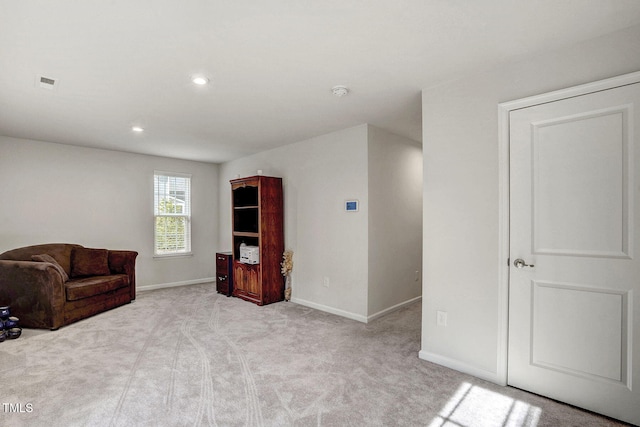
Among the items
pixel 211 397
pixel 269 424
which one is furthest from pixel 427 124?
pixel 211 397

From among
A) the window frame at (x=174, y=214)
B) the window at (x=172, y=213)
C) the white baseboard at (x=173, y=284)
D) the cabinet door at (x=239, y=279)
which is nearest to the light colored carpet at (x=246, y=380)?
the cabinet door at (x=239, y=279)

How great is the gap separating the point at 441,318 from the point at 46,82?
3.98 metres

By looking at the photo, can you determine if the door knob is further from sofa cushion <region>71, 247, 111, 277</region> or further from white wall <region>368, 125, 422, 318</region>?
sofa cushion <region>71, 247, 111, 277</region>

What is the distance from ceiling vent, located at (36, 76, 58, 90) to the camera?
2.58 m

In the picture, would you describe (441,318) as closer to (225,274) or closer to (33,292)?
(225,274)

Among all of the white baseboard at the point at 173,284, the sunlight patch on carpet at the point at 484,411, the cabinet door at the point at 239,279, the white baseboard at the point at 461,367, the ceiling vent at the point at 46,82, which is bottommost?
the white baseboard at the point at 173,284

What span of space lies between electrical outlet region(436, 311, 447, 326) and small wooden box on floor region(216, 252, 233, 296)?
3505mm

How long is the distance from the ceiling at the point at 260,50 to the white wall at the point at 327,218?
28.2 inches

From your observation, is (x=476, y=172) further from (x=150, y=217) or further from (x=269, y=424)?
(x=150, y=217)

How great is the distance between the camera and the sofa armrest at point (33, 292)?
3.54 metres

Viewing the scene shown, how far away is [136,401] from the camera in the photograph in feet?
6.98

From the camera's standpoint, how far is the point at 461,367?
100 inches

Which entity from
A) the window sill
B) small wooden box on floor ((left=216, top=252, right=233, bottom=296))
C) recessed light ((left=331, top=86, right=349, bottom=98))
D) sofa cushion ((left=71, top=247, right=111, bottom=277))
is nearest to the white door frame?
recessed light ((left=331, top=86, right=349, bottom=98))

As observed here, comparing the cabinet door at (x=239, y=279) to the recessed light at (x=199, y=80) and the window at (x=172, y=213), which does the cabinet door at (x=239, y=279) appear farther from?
the recessed light at (x=199, y=80)
